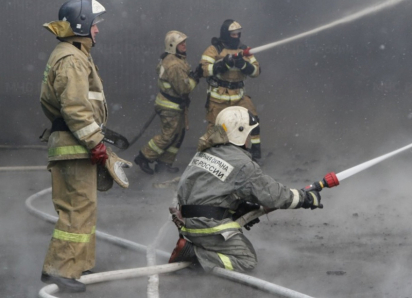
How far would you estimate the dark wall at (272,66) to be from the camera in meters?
11.5

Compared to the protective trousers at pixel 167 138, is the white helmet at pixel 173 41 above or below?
above

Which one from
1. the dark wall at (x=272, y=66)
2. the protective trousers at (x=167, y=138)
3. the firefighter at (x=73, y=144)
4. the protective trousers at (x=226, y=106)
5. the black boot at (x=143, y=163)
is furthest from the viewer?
the dark wall at (x=272, y=66)

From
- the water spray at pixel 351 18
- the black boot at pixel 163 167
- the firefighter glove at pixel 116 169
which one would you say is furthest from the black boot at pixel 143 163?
the firefighter glove at pixel 116 169

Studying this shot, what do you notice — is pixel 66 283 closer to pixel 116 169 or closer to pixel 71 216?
pixel 71 216

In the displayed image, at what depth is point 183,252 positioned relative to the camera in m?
5.71

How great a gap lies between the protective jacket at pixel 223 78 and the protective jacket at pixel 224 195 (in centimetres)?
401

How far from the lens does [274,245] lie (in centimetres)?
678

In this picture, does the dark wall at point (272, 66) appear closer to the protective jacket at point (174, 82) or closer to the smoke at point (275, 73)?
the smoke at point (275, 73)

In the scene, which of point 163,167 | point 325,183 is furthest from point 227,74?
point 325,183

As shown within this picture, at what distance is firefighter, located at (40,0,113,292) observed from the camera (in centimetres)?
517

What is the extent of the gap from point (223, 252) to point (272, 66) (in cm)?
655

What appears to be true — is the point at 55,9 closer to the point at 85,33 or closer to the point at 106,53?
the point at 106,53

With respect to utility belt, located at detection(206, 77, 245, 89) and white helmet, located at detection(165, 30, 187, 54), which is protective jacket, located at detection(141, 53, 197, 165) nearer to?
white helmet, located at detection(165, 30, 187, 54)

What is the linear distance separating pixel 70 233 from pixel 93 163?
50cm
